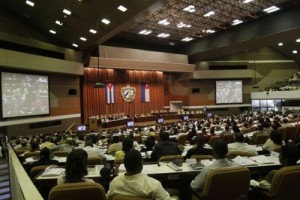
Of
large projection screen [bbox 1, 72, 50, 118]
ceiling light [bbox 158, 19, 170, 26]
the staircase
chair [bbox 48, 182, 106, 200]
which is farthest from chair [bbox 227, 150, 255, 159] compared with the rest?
ceiling light [bbox 158, 19, 170, 26]

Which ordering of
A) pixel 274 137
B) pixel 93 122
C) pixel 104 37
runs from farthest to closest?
pixel 93 122 → pixel 104 37 → pixel 274 137

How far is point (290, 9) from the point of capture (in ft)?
56.3

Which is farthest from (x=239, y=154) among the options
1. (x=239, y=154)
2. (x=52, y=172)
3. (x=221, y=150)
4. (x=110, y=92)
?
(x=110, y=92)

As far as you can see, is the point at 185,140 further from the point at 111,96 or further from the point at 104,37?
the point at 111,96

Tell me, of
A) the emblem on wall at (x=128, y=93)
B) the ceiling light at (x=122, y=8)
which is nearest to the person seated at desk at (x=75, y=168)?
the ceiling light at (x=122, y=8)

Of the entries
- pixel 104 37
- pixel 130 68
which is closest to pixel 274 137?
pixel 104 37

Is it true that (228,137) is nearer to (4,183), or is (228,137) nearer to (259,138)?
(259,138)

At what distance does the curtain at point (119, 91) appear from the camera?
22156 mm

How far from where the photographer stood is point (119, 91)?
24.0m

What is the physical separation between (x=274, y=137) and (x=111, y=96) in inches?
713

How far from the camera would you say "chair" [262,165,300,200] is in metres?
3.46

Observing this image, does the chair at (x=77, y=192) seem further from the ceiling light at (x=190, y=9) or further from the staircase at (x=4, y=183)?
the ceiling light at (x=190, y=9)

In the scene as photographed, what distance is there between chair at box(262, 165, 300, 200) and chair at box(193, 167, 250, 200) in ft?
1.06

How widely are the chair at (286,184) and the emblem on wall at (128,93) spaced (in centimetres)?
2105
